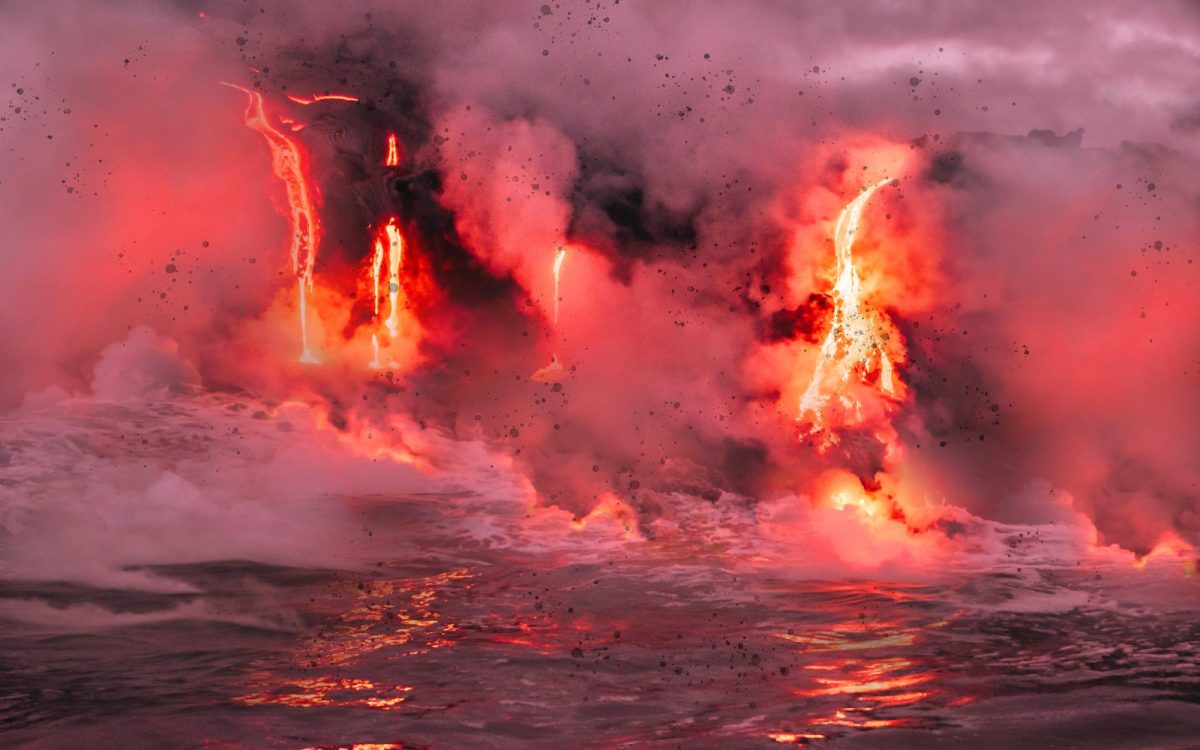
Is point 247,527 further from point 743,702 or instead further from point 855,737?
point 855,737

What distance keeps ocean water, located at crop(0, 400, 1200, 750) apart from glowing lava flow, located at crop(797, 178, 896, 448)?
1463mm

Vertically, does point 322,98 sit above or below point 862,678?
above

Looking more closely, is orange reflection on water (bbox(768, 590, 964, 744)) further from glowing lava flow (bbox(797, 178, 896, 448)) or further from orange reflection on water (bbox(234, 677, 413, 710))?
glowing lava flow (bbox(797, 178, 896, 448))

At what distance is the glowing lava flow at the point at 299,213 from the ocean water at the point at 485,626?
129 cm

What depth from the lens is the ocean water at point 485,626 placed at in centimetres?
684

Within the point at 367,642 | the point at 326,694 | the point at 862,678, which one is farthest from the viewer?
the point at 367,642

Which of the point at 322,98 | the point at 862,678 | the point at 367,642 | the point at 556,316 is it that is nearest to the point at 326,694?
the point at 367,642

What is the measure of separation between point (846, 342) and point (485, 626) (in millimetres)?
4996

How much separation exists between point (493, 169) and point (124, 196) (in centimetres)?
359

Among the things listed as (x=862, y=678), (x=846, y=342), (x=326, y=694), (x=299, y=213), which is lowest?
(x=862, y=678)

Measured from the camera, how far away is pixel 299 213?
12.5 metres

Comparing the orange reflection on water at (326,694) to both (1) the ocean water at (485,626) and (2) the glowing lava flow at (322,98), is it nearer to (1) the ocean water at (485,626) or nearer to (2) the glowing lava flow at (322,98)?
(1) the ocean water at (485,626)

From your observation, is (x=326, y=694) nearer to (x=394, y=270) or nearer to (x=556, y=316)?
(x=556, y=316)

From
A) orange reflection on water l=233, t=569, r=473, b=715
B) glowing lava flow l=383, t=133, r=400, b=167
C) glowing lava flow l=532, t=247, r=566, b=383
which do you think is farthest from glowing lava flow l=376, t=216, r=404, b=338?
orange reflection on water l=233, t=569, r=473, b=715
